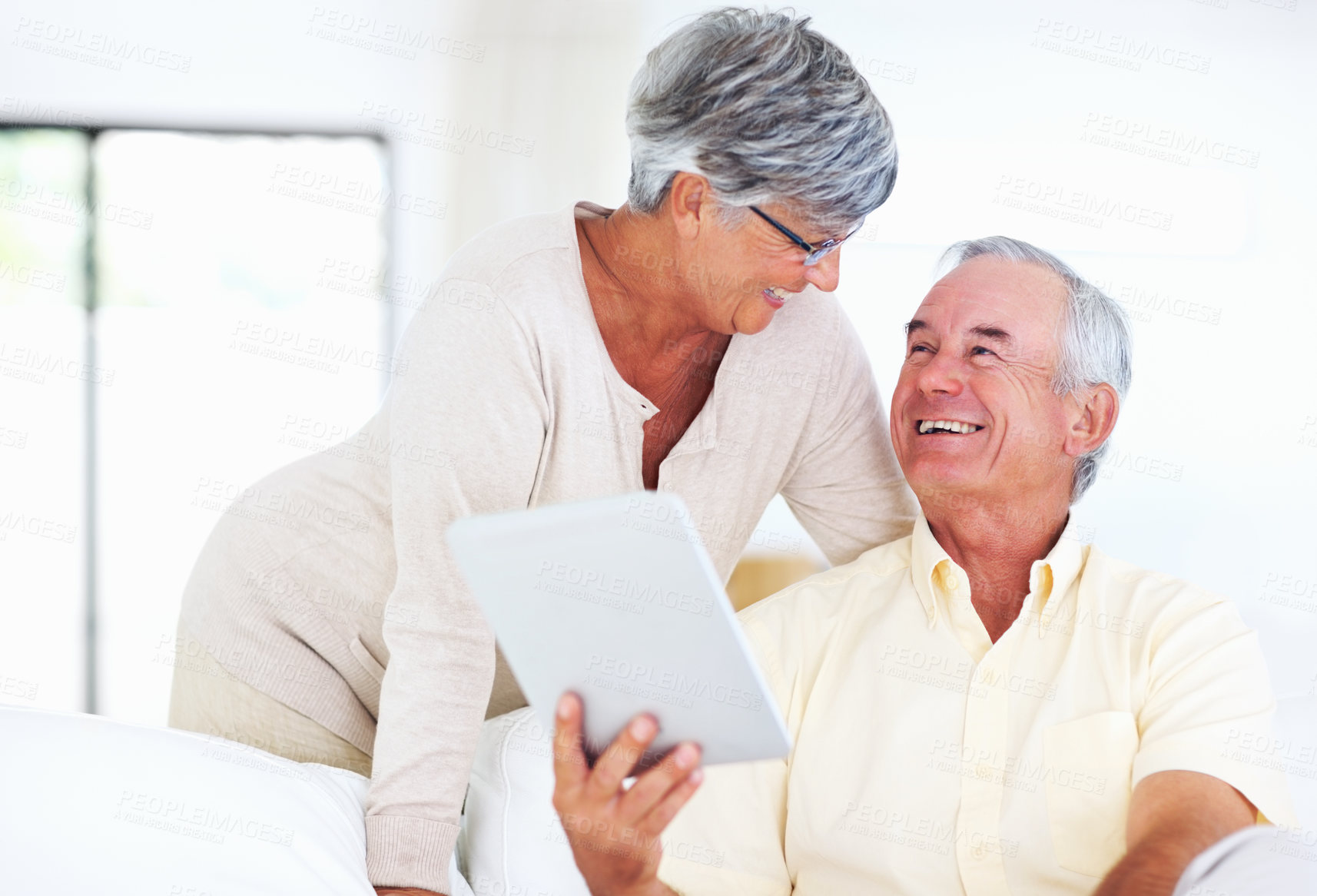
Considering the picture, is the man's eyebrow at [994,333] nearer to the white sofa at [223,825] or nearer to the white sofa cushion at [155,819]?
the white sofa at [223,825]

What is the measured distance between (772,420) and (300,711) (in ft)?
2.62

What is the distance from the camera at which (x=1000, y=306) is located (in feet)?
4.97

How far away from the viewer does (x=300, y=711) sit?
5.22ft

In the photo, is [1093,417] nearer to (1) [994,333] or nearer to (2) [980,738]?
(1) [994,333]

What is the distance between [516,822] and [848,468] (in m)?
0.68

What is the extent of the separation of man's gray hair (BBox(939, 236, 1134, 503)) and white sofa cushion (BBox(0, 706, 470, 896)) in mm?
1091

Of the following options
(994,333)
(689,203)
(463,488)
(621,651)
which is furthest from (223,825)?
(994,333)

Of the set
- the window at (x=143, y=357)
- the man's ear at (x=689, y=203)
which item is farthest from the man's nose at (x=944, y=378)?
the window at (x=143, y=357)

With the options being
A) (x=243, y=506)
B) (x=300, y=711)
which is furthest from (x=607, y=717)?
(x=243, y=506)

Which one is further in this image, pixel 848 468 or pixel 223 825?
pixel 848 468

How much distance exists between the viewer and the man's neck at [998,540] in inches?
59.5

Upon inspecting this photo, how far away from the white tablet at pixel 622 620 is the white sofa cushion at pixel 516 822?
394mm

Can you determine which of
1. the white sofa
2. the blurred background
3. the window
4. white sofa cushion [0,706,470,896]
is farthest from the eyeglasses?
the window

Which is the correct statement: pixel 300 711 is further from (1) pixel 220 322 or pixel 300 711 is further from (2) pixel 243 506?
(1) pixel 220 322
